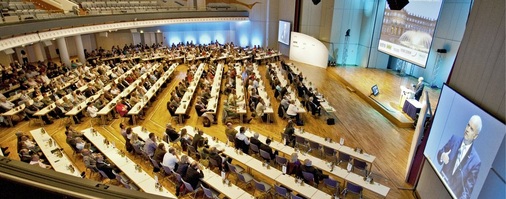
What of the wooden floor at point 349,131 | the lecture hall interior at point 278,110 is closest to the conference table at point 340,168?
the lecture hall interior at point 278,110

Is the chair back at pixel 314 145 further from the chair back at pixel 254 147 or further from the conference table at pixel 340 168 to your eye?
the chair back at pixel 254 147

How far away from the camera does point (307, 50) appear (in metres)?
22.0

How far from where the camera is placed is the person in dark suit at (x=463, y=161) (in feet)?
15.2

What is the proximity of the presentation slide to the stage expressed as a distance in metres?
5.09

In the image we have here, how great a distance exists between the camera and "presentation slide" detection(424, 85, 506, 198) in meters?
4.34

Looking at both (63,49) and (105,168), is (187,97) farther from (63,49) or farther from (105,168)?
(63,49)

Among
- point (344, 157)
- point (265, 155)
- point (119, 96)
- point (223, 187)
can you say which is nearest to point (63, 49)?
point (119, 96)

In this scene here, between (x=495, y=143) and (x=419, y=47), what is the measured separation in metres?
11.1

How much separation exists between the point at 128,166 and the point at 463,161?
707 centimetres

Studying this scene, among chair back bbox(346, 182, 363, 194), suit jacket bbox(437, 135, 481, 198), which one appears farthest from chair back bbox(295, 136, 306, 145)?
suit jacket bbox(437, 135, 481, 198)

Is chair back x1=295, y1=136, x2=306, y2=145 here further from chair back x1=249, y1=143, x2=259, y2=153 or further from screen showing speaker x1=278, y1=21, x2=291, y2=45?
screen showing speaker x1=278, y1=21, x2=291, y2=45

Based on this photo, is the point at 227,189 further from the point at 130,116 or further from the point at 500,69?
the point at 130,116

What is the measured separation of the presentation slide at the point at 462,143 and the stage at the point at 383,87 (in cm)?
509

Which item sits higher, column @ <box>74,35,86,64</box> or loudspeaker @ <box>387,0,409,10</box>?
loudspeaker @ <box>387,0,409,10</box>
